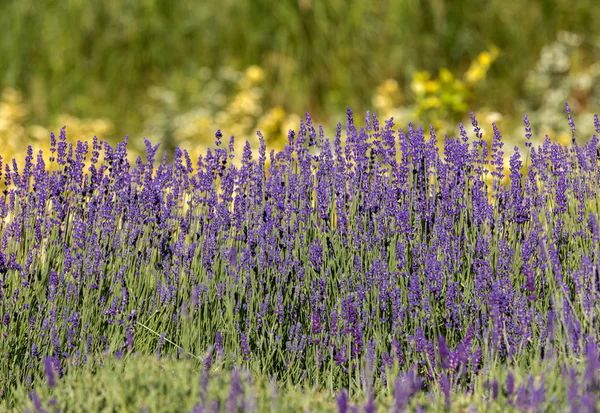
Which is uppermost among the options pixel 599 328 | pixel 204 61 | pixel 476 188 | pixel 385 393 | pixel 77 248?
pixel 204 61

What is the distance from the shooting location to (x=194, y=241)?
3.79 meters

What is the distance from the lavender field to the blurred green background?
171 inches

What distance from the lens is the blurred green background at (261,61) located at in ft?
28.1

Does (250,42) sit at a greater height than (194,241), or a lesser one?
greater

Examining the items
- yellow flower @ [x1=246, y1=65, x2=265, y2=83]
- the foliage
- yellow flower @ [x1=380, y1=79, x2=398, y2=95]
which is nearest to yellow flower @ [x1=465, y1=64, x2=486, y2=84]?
yellow flower @ [x1=380, y1=79, x2=398, y2=95]

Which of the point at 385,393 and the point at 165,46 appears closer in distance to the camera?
the point at 385,393

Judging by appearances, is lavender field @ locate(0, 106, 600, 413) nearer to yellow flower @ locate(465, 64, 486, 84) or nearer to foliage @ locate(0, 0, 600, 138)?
yellow flower @ locate(465, 64, 486, 84)

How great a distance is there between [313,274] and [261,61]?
5.78 meters

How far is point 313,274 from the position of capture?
364cm

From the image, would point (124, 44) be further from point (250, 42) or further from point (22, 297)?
point (22, 297)

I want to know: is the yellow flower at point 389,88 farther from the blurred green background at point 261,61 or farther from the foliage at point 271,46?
the foliage at point 271,46

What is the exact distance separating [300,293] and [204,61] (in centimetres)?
607

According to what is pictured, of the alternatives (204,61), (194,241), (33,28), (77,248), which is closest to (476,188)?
(194,241)

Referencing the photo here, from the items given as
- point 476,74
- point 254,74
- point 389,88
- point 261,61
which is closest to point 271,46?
point 261,61
